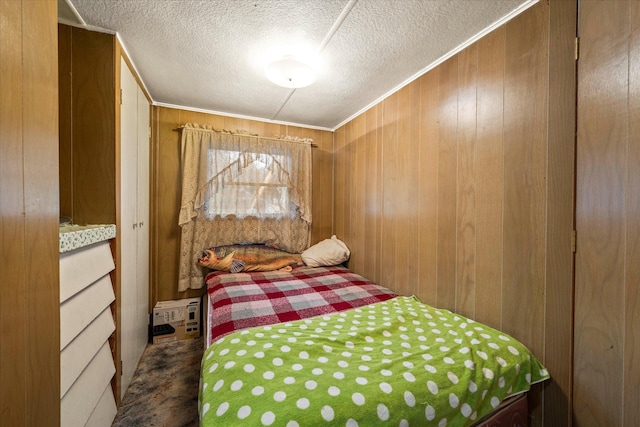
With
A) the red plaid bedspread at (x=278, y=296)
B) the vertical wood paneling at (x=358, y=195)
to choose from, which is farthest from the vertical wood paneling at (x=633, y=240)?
the vertical wood paneling at (x=358, y=195)

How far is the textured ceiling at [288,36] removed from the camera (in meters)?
1.25

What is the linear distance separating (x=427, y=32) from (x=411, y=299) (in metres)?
1.69

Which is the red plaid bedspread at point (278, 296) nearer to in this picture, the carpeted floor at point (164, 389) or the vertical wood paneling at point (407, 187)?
the vertical wood paneling at point (407, 187)

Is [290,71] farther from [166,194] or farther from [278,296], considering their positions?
[166,194]

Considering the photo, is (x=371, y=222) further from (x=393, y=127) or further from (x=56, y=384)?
(x=56, y=384)

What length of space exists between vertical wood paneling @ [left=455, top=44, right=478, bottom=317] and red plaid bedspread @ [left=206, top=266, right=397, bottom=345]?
56 cm

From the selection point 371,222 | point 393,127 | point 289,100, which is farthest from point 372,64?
point 371,222

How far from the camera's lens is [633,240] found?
2.98 ft

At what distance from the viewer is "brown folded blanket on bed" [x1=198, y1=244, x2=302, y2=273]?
95.9 inches

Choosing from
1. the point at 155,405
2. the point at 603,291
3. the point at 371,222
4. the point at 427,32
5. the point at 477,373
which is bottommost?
the point at 155,405

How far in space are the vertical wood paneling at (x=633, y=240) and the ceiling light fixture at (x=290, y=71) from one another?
1470 millimetres

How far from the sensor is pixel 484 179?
1.41 m

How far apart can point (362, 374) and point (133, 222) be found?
1.89 metres

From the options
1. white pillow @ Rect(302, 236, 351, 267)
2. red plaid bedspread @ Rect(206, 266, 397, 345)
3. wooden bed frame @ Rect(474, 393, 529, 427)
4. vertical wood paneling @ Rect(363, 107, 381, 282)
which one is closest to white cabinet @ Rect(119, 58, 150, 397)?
red plaid bedspread @ Rect(206, 266, 397, 345)
